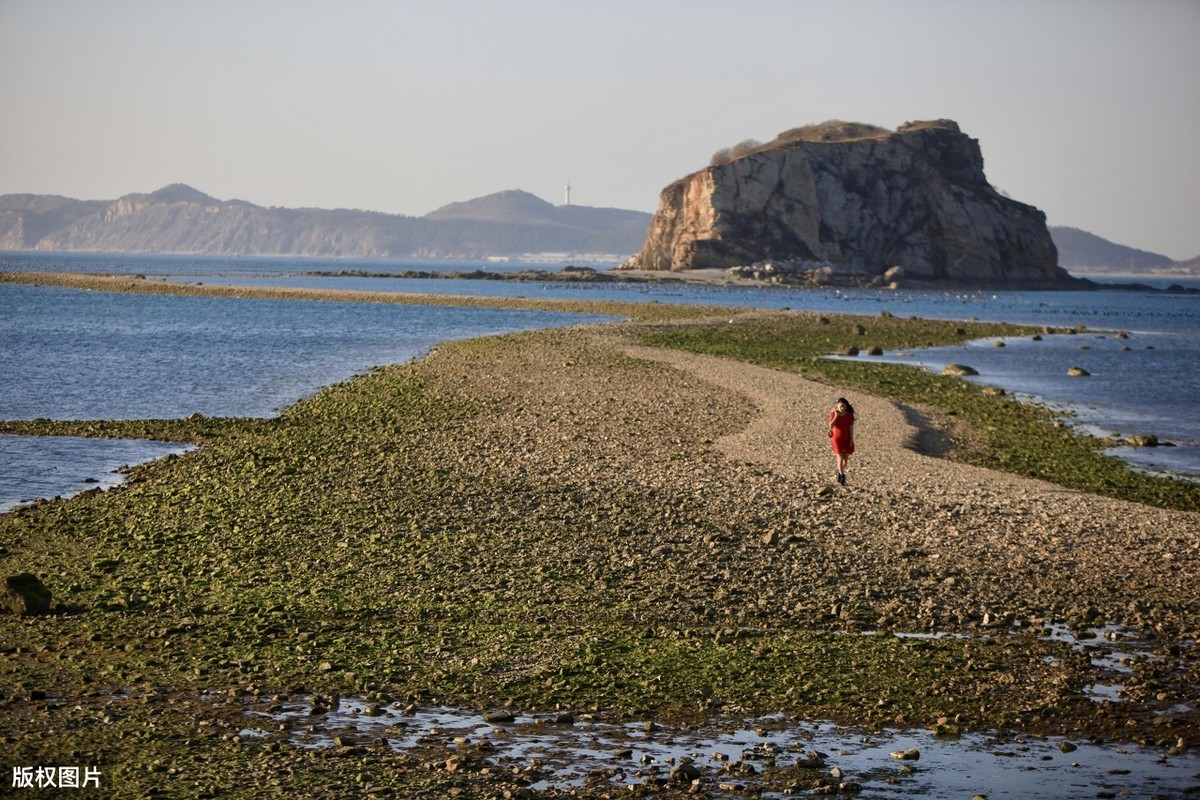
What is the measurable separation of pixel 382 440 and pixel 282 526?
27.7ft

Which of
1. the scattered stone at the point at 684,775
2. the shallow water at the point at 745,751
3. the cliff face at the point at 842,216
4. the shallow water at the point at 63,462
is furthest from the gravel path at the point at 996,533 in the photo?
the cliff face at the point at 842,216

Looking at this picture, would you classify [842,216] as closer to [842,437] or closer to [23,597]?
[842,437]

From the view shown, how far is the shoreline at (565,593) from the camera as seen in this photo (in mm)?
12234

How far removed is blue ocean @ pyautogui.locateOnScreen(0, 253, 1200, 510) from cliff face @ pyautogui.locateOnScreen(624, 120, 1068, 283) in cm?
7133

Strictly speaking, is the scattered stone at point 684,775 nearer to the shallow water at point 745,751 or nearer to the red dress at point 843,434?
the shallow water at point 745,751

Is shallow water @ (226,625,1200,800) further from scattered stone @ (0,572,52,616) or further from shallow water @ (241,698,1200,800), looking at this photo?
scattered stone @ (0,572,52,616)

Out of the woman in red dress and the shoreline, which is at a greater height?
the woman in red dress

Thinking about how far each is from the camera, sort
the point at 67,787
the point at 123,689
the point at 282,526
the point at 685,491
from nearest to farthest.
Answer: the point at 67,787 → the point at 123,689 → the point at 282,526 → the point at 685,491

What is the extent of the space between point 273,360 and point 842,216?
152 m

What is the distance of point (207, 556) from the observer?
58.5 ft

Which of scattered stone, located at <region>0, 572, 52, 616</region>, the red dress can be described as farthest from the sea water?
the red dress

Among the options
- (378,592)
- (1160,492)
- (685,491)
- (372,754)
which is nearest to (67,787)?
(372,754)

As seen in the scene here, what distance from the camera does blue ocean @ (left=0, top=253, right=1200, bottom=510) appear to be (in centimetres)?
3047

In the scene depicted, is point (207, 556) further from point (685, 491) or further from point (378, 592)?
point (685, 491)
